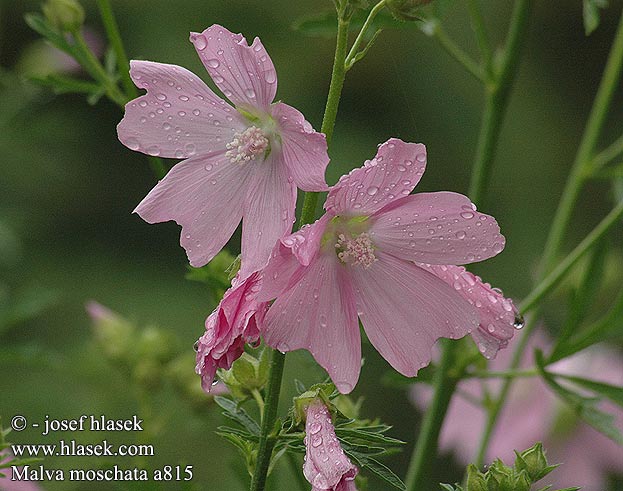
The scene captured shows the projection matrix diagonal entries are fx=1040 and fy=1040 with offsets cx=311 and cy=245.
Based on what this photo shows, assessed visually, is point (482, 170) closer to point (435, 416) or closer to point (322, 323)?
point (435, 416)

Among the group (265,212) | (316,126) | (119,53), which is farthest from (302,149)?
(316,126)

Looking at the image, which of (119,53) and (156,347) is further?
(156,347)

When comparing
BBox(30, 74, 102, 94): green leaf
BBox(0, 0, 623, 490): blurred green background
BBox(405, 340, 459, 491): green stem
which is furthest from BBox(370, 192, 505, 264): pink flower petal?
BBox(0, 0, 623, 490): blurred green background

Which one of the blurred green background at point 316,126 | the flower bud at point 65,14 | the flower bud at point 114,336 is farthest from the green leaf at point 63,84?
the blurred green background at point 316,126

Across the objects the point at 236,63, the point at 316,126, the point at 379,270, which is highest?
the point at 316,126

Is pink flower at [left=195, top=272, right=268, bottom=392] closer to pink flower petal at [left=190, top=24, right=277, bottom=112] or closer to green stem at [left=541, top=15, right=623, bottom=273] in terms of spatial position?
pink flower petal at [left=190, top=24, right=277, bottom=112]

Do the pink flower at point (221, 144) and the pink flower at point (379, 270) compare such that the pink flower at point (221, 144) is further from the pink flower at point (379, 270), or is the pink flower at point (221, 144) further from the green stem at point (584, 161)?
the green stem at point (584, 161)
